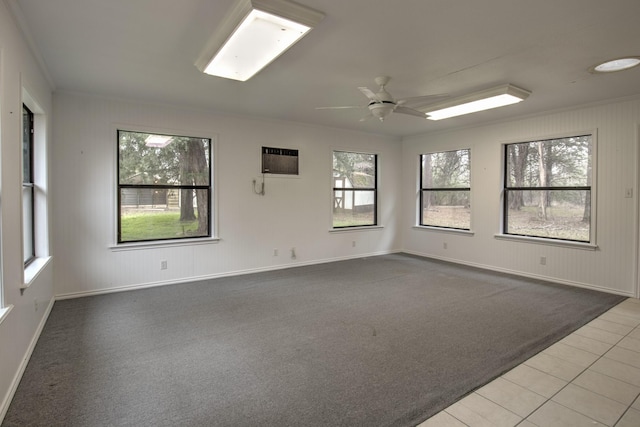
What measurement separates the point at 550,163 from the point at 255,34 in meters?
4.68

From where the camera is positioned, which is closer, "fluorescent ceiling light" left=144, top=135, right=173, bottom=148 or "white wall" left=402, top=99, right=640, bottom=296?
"white wall" left=402, top=99, right=640, bottom=296

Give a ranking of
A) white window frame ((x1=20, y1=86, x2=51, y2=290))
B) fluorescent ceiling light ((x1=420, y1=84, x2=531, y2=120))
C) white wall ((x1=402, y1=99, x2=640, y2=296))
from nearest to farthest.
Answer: white window frame ((x1=20, y1=86, x2=51, y2=290)) → fluorescent ceiling light ((x1=420, y1=84, x2=531, y2=120)) → white wall ((x1=402, y1=99, x2=640, y2=296))

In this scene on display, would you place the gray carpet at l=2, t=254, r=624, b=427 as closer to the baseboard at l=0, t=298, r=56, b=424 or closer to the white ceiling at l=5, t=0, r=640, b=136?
the baseboard at l=0, t=298, r=56, b=424

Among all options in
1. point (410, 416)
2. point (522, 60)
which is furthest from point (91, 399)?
point (522, 60)

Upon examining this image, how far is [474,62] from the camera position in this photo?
3.15 m

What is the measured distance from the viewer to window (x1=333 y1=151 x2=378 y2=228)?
6.46 meters

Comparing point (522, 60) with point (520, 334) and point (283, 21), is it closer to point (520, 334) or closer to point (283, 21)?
point (283, 21)

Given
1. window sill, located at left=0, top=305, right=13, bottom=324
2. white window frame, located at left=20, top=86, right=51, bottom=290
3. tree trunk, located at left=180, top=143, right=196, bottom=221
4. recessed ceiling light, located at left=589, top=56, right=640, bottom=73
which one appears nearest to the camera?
window sill, located at left=0, top=305, right=13, bottom=324

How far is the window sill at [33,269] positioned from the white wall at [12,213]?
59mm

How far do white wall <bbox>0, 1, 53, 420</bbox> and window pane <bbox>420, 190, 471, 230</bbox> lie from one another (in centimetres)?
602

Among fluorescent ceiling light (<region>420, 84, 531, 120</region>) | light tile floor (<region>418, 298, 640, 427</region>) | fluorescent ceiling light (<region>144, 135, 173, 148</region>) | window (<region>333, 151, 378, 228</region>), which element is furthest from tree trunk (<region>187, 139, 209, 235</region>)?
light tile floor (<region>418, 298, 640, 427</region>)

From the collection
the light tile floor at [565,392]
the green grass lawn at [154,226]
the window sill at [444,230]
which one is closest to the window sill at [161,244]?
the green grass lawn at [154,226]

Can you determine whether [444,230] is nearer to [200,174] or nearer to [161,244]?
[200,174]

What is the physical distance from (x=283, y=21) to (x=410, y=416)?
2.57m
